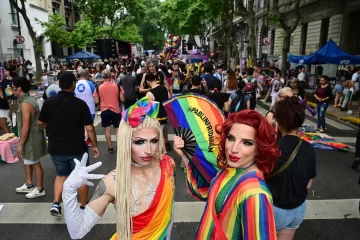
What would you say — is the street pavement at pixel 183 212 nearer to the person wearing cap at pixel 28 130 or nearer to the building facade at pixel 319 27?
the person wearing cap at pixel 28 130

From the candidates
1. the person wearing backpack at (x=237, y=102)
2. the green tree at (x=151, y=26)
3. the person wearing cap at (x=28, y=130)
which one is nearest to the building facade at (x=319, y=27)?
the person wearing backpack at (x=237, y=102)

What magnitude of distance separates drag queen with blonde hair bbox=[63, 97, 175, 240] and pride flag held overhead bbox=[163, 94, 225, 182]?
1.72ft

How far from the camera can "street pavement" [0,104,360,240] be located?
359cm

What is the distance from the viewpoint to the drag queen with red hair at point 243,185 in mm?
1408

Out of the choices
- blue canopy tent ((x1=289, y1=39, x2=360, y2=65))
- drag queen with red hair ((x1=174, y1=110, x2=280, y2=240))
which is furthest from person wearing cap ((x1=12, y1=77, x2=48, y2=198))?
blue canopy tent ((x1=289, y1=39, x2=360, y2=65))

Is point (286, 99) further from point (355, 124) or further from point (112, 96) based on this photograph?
point (355, 124)

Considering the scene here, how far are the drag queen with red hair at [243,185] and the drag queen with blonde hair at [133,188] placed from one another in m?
0.30

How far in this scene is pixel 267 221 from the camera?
1.39m

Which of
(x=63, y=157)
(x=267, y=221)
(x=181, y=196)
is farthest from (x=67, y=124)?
(x=267, y=221)

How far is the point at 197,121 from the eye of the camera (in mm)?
2463

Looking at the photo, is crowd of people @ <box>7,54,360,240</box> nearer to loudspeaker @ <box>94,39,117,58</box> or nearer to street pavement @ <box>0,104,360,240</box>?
street pavement @ <box>0,104,360,240</box>

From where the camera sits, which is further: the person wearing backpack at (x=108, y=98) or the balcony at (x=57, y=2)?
the balcony at (x=57, y=2)

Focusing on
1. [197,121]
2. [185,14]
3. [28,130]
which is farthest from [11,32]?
[197,121]

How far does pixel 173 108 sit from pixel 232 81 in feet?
14.1
